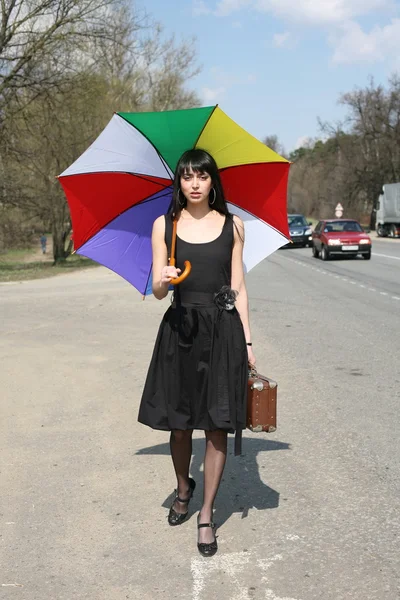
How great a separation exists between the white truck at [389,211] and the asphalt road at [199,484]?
40.3 metres

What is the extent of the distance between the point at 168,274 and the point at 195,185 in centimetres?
59

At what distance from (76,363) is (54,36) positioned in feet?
67.9

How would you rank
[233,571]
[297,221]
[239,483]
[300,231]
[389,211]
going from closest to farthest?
[233,571], [239,483], [300,231], [297,221], [389,211]

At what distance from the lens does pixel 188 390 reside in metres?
3.87

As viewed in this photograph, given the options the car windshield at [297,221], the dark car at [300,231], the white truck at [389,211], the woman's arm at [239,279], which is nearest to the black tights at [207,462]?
the woman's arm at [239,279]

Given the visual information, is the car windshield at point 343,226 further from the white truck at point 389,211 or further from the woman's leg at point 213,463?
the woman's leg at point 213,463

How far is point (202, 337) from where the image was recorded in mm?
3852

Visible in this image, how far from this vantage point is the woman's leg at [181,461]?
4.07 metres

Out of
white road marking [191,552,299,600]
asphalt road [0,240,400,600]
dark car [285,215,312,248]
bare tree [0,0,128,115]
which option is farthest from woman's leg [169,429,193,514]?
dark car [285,215,312,248]

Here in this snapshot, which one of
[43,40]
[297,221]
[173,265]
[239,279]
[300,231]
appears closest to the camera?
[173,265]

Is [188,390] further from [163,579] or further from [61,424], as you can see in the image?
[61,424]

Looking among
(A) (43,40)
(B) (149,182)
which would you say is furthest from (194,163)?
(A) (43,40)

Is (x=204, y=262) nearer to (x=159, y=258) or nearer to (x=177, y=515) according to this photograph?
(x=159, y=258)

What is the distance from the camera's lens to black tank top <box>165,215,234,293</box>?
152 inches
